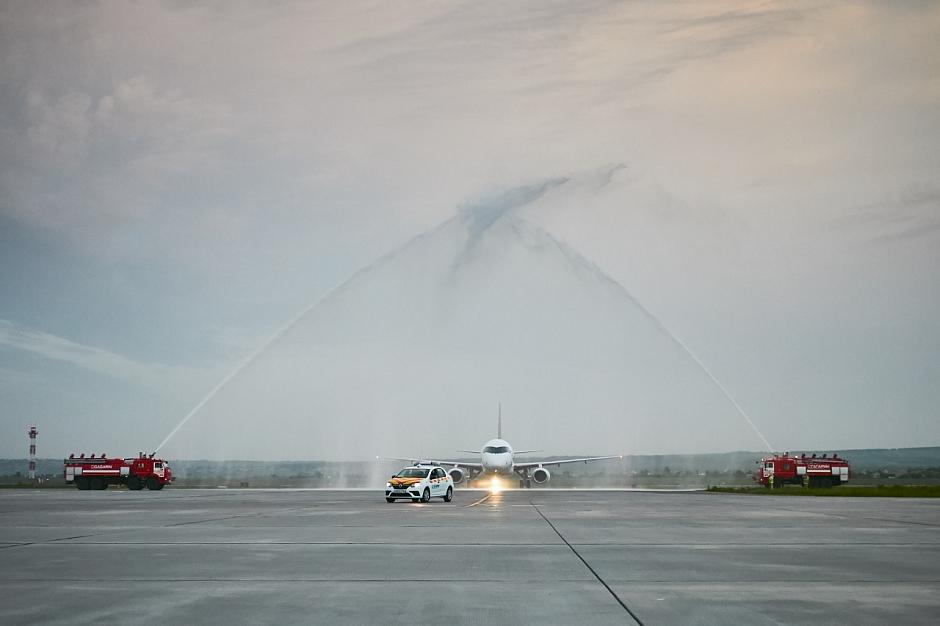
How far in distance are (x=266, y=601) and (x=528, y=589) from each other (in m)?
4.02

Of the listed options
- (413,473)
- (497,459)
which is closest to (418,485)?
(413,473)

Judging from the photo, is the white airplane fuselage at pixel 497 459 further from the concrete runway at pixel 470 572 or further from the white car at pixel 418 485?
the concrete runway at pixel 470 572

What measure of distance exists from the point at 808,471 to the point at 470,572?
2581 inches

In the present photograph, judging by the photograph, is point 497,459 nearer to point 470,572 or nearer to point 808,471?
point 808,471

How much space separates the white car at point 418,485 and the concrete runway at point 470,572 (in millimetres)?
15938

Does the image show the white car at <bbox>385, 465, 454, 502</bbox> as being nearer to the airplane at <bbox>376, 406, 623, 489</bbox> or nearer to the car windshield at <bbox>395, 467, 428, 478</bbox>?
the car windshield at <bbox>395, 467, 428, 478</bbox>

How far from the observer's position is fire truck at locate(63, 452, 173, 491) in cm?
7162

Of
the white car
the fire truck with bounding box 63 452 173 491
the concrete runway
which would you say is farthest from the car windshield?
the fire truck with bounding box 63 452 173 491

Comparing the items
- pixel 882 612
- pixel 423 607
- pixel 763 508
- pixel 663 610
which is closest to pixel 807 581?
pixel 882 612

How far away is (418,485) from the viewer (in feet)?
152

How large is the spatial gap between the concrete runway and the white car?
15938 mm

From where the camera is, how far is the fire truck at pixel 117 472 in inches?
2820

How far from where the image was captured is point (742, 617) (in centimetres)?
1184

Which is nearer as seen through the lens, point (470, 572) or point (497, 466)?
point (470, 572)
